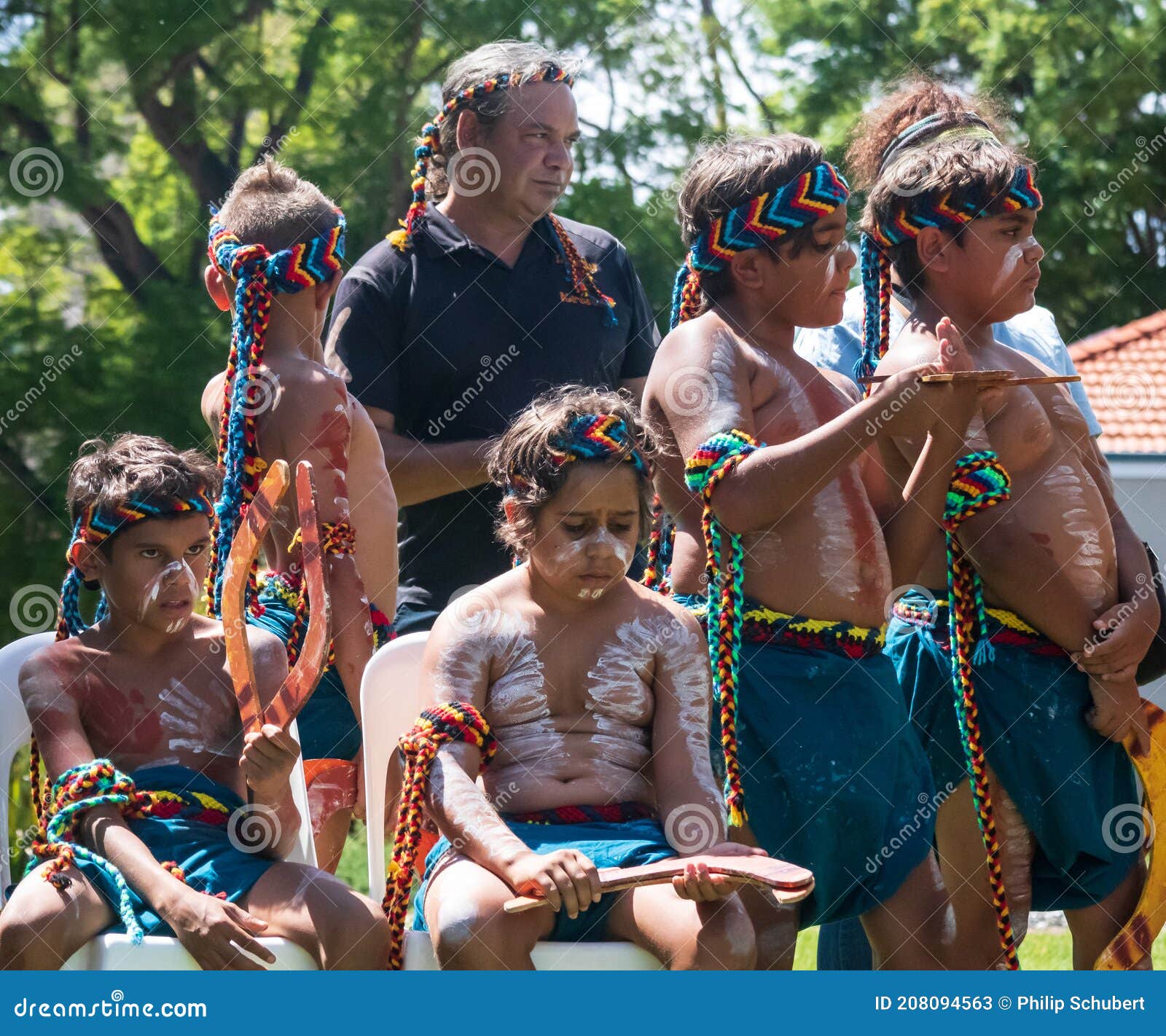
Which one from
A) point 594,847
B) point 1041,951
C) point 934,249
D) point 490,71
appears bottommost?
point 1041,951

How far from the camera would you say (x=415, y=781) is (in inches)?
107

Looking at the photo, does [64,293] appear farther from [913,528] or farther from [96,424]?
[913,528]

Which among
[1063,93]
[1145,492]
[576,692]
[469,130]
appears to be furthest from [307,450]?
[1063,93]

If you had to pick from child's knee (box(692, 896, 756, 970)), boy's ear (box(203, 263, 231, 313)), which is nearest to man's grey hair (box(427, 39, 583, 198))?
boy's ear (box(203, 263, 231, 313))

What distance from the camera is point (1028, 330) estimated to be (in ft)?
12.5

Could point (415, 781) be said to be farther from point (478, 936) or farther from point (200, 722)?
point (200, 722)

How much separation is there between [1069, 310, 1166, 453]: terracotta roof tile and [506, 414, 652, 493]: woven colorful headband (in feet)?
33.1

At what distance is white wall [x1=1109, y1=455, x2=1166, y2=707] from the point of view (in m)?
11.9

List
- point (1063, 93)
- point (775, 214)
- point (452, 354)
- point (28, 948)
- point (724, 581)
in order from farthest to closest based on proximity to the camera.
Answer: point (1063, 93) → point (452, 354) → point (775, 214) → point (724, 581) → point (28, 948)

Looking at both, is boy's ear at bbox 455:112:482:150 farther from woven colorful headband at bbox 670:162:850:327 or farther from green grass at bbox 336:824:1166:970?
green grass at bbox 336:824:1166:970

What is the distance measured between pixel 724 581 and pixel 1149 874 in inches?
41.5

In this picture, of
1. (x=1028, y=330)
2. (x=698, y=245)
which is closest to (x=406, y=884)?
(x=698, y=245)

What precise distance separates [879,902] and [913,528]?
2.22 feet

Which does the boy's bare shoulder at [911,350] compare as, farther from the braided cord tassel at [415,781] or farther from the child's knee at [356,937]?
the child's knee at [356,937]
